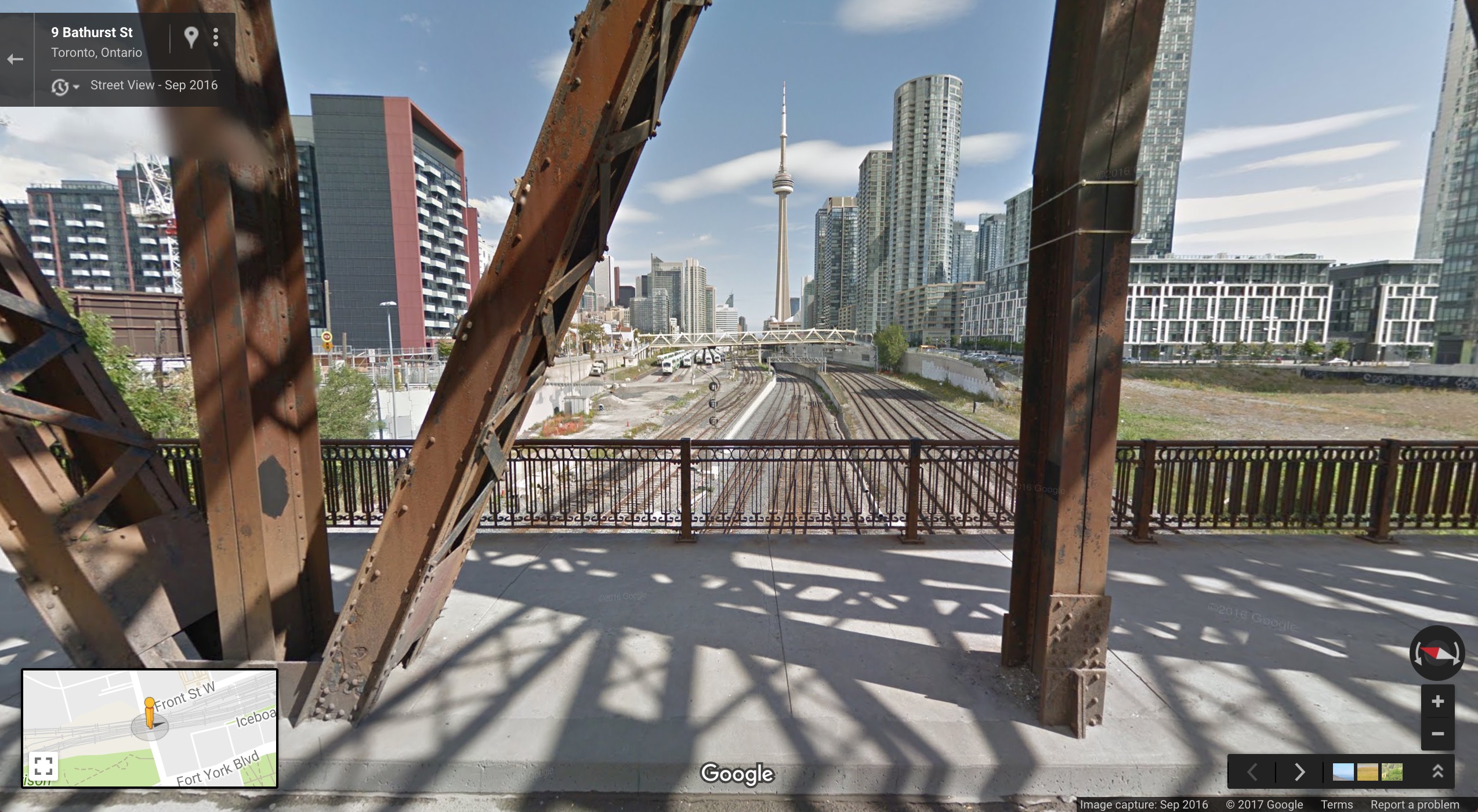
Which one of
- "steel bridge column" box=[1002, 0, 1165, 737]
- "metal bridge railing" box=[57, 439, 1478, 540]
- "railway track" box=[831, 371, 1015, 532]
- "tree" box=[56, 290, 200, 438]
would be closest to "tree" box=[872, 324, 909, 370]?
"railway track" box=[831, 371, 1015, 532]

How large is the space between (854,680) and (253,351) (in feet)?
15.1

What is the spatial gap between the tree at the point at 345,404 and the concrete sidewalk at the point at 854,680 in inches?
730

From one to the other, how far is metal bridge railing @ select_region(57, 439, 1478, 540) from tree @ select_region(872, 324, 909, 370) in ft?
255

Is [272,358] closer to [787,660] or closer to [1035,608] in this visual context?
[787,660]

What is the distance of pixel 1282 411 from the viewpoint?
35.4 metres

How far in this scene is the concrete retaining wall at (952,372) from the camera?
48.6m

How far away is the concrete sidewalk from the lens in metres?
3.14

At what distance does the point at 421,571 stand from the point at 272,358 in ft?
5.43

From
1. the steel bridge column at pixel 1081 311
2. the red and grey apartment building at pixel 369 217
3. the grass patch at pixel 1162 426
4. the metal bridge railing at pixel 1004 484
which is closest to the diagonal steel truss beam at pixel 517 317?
the steel bridge column at pixel 1081 311

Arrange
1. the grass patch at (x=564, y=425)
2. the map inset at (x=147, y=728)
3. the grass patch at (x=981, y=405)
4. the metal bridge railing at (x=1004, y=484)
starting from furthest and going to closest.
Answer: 1. the grass patch at (x=981, y=405)
2. the grass patch at (x=564, y=425)
3. the metal bridge railing at (x=1004, y=484)
4. the map inset at (x=147, y=728)

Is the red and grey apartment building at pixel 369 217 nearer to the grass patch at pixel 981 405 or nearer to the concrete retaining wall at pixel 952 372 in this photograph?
the grass patch at pixel 981 405

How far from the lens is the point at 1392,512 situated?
7078 mm

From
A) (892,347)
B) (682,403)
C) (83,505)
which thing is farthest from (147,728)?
(892,347)

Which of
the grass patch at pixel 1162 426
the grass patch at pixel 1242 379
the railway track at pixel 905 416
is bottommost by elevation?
the railway track at pixel 905 416
